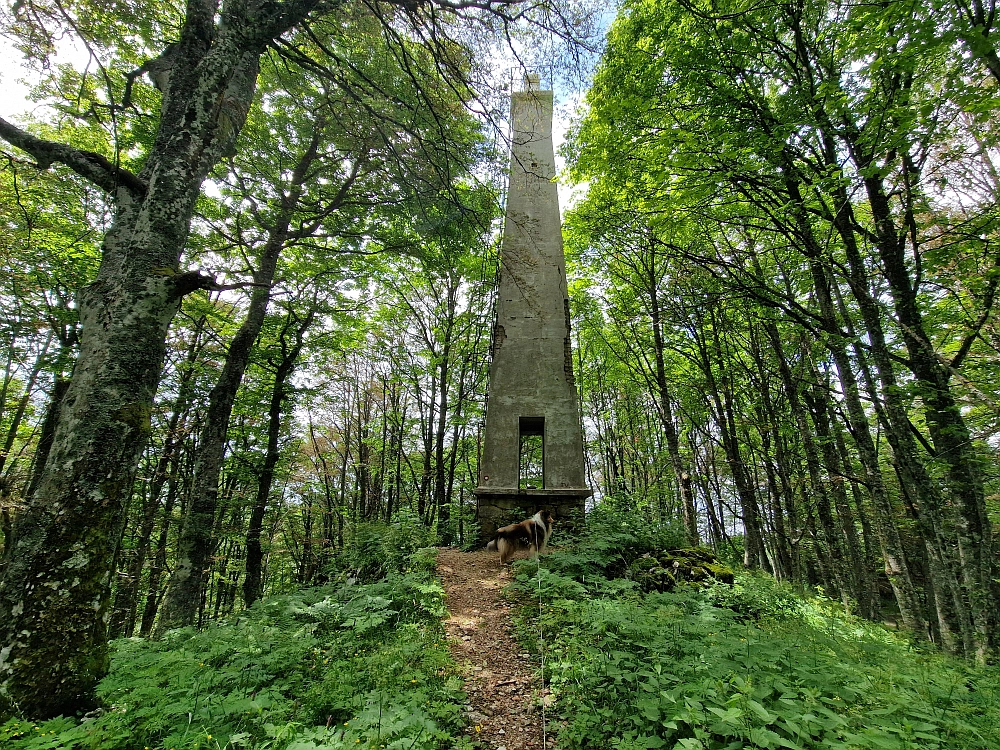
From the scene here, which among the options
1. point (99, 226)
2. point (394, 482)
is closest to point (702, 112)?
point (99, 226)

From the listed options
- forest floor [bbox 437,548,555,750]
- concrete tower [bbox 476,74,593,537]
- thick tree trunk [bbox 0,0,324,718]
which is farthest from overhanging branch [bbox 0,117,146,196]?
concrete tower [bbox 476,74,593,537]

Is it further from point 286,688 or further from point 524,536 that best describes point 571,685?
point 524,536

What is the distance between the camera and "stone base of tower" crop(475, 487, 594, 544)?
25.6ft

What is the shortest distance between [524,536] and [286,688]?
4.27 meters

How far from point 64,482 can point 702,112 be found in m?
7.84

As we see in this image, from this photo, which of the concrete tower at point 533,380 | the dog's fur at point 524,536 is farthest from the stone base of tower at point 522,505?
the dog's fur at point 524,536

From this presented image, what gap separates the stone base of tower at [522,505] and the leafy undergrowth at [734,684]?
3.13 m

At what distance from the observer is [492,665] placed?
12.5 ft

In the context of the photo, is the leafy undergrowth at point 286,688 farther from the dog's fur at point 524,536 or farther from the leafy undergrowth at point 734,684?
the dog's fur at point 524,536

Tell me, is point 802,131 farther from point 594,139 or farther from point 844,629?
point 844,629

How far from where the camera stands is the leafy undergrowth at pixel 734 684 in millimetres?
1991

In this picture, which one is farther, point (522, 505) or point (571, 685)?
point (522, 505)

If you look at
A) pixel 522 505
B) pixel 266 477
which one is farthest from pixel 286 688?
pixel 266 477

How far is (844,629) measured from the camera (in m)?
4.69
